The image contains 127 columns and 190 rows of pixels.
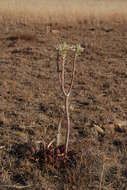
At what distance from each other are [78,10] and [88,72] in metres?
8.03

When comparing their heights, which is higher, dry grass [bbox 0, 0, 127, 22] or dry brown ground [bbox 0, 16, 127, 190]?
dry grass [bbox 0, 0, 127, 22]

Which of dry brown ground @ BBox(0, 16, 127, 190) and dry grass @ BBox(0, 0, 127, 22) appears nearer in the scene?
dry brown ground @ BBox(0, 16, 127, 190)

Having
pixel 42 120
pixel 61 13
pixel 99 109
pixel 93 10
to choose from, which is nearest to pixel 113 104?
pixel 99 109

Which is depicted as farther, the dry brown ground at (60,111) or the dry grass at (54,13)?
the dry grass at (54,13)

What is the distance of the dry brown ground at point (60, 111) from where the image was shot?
3.19m

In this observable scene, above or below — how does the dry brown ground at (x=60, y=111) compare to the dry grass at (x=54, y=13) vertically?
below

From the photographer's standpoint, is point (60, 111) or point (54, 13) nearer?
point (60, 111)

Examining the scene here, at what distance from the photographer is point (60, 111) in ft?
15.0

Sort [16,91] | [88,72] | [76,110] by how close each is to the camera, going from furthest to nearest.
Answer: [88,72]
[16,91]
[76,110]

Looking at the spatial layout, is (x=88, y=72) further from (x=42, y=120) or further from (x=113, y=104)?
(x=42, y=120)

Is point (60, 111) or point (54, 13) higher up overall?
point (54, 13)

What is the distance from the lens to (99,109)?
468cm

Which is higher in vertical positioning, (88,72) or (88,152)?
(88,72)

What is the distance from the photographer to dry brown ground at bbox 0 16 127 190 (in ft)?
10.5
